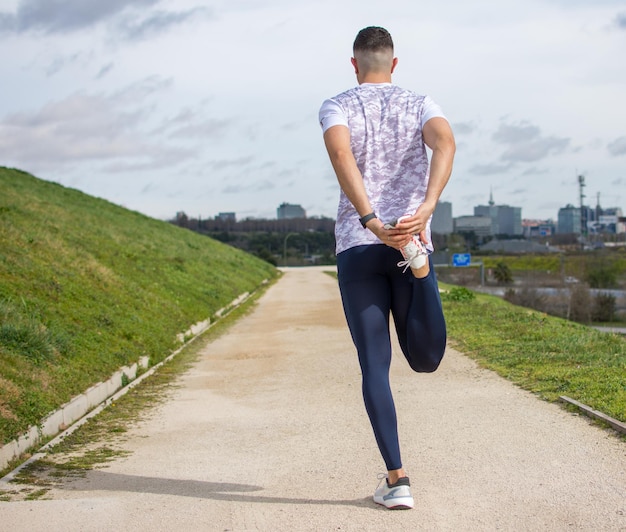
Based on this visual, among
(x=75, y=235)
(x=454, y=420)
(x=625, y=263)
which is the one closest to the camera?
(x=454, y=420)

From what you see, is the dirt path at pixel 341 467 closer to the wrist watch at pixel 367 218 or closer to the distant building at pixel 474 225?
the wrist watch at pixel 367 218

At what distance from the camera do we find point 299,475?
17.5 ft

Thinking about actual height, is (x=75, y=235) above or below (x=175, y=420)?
above

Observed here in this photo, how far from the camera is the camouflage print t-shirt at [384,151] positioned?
436cm

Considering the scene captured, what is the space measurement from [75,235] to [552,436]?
17046 mm

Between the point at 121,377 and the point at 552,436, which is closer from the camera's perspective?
the point at 552,436

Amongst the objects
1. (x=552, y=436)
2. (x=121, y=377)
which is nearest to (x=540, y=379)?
(x=552, y=436)

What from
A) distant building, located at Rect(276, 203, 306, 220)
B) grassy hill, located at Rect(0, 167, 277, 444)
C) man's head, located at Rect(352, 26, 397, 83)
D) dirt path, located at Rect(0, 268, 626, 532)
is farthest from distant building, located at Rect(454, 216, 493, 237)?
man's head, located at Rect(352, 26, 397, 83)

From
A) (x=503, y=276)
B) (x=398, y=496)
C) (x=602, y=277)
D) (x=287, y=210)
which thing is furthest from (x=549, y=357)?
(x=287, y=210)

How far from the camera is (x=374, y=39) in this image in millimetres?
4500

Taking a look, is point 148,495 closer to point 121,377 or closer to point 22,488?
point 22,488

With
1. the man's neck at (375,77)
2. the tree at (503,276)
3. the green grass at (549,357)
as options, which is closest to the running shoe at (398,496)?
the man's neck at (375,77)

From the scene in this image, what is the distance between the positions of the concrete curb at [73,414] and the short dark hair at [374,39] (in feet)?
11.3

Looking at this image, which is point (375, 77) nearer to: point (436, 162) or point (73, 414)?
point (436, 162)
